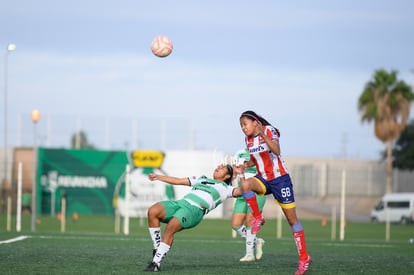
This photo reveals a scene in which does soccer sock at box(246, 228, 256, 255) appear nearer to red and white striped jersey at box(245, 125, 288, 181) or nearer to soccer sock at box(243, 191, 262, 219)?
soccer sock at box(243, 191, 262, 219)

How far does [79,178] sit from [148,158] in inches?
181

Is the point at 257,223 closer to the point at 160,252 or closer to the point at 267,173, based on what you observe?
the point at 267,173

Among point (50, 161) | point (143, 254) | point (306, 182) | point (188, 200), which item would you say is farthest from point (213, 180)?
point (306, 182)

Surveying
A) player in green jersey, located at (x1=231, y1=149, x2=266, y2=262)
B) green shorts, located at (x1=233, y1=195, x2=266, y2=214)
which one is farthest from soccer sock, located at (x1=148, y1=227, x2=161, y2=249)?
green shorts, located at (x1=233, y1=195, x2=266, y2=214)

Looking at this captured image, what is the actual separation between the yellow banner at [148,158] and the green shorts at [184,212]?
40.2m

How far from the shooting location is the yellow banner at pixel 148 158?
2136 inches

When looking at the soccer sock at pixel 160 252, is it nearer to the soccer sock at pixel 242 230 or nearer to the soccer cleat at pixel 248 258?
the soccer cleat at pixel 248 258

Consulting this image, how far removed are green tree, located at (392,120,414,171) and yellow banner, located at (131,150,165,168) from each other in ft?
79.2

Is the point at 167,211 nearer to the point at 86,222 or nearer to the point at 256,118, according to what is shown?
the point at 256,118

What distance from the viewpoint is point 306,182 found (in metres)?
67.4

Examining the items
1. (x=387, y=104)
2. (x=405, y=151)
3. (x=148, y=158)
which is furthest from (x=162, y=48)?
(x=405, y=151)

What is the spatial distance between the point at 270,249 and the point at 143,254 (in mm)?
4373

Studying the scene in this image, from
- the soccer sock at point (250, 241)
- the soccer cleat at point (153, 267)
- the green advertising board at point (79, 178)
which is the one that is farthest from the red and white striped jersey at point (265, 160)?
the green advertising board at point (79, 178)

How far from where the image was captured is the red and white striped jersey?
1382cm
